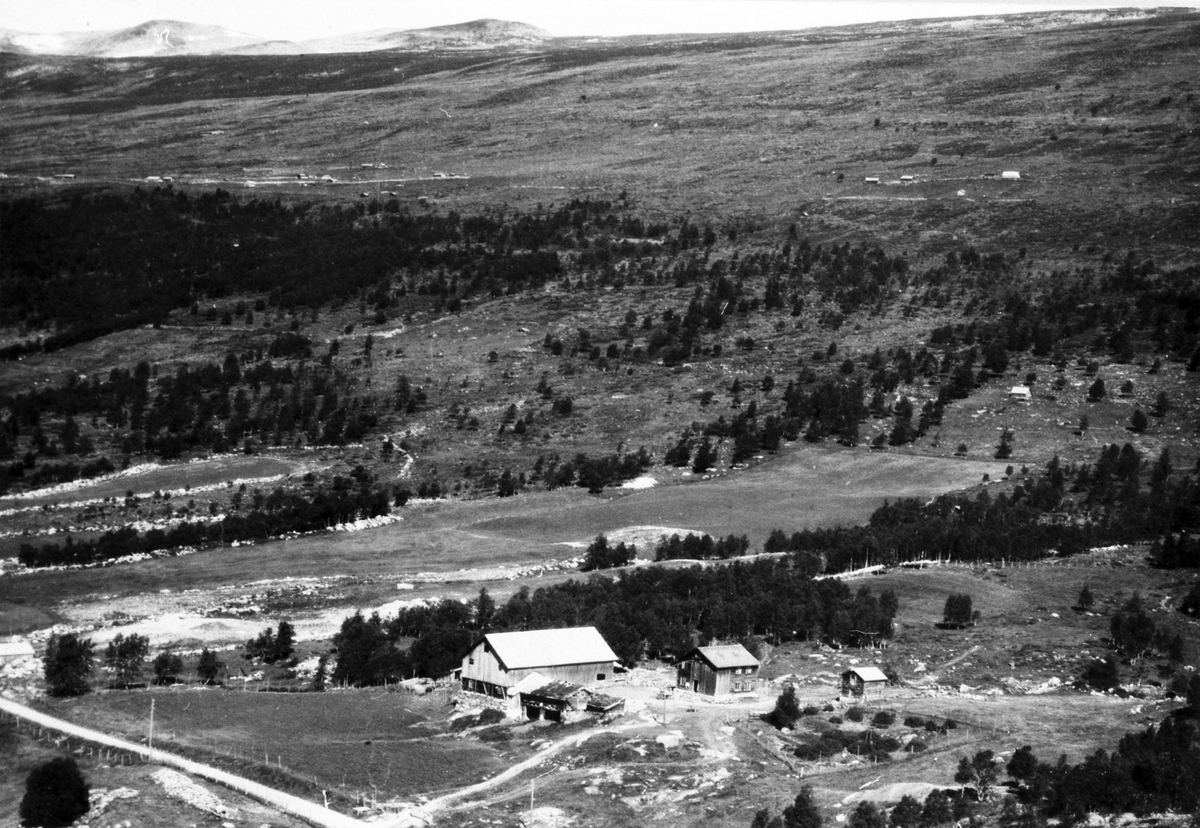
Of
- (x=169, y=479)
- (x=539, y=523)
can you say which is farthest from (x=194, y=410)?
(x=539, y=523)

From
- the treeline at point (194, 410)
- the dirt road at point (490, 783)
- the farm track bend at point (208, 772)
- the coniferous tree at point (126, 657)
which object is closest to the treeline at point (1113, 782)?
the dirt road at point (490, 783)

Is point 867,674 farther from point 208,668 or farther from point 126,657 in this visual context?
point 126,657

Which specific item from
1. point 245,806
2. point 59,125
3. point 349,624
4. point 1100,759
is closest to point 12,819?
point 245,806

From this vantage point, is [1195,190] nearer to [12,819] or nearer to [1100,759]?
[1100,759]

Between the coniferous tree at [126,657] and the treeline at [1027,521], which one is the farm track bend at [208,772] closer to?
the coniferous tree at [126,657]

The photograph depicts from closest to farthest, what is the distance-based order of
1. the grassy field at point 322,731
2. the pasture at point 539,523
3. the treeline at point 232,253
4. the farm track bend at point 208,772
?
1. the farm track bend at point 208,772
2. the grassy field at point 322,731
3. the pasture at point 539,523
4. the treeline at point 232,253
